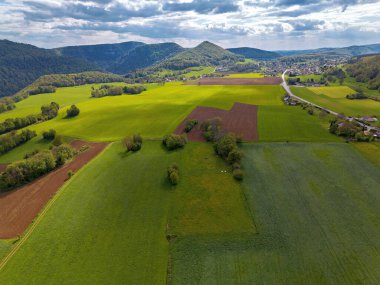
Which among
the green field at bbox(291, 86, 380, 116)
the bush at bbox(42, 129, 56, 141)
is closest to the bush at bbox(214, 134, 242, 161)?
the bush at bbox(42, 129, 56, 141)

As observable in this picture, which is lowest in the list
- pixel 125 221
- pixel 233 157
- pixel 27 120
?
pixel 125 221

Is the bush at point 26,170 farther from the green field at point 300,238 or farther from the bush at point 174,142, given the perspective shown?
the green field at point 300,238

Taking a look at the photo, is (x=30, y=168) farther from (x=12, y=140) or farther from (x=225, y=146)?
(x=225, y=146)

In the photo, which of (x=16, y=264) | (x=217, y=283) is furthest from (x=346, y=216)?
(x=16, y=264)

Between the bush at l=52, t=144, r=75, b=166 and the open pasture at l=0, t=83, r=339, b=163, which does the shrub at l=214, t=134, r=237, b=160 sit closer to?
the open pasture at l=0, t=83, r=339, b=163

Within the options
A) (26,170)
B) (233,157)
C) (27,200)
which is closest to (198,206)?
(233,157)

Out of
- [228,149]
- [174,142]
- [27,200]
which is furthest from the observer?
[174,142]

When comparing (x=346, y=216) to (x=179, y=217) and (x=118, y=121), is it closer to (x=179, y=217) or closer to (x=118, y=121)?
(x=179, y=217)

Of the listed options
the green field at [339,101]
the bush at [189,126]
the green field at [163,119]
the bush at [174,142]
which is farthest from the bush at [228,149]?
the green field at [339,101]
